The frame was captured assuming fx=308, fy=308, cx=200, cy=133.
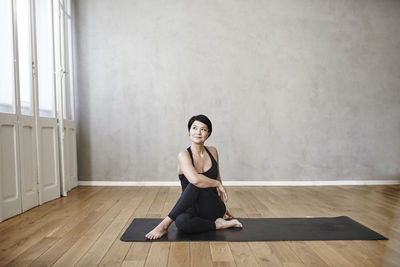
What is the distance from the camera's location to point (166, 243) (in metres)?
1.95

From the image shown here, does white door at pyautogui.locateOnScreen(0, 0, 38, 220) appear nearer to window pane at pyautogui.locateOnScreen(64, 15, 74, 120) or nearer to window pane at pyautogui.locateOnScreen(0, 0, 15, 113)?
window pane at pyautogui.locateOnScreen(0, 0, 15, 113)

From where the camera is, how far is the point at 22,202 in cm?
274

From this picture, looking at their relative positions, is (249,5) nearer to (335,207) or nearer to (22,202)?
(335,207)

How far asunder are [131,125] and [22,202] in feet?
5.85

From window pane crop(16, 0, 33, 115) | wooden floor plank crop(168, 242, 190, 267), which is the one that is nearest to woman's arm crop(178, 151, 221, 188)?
wooden floor plank crop(168, 242, 190, 267)

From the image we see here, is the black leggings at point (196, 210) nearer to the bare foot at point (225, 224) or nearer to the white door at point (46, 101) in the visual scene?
the bare foot at point (225, 224)

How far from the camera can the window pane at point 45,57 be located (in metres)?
3.19

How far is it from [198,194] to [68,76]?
2779 mm

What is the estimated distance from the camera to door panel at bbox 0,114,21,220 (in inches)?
98.3

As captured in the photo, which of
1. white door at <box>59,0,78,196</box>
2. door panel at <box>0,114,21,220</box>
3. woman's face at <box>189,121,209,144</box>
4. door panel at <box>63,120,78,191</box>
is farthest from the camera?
door panel at <box>63,120,78,191</box>

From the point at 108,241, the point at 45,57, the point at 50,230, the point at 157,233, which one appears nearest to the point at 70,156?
the point at 45,57

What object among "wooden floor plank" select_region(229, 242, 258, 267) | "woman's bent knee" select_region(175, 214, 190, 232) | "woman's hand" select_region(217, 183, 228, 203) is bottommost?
"wooden floor plank" select_region(229, 242, 258, 267)

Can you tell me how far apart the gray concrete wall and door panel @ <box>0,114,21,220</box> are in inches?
60.7

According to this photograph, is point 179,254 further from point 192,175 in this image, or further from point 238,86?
point 238,86
